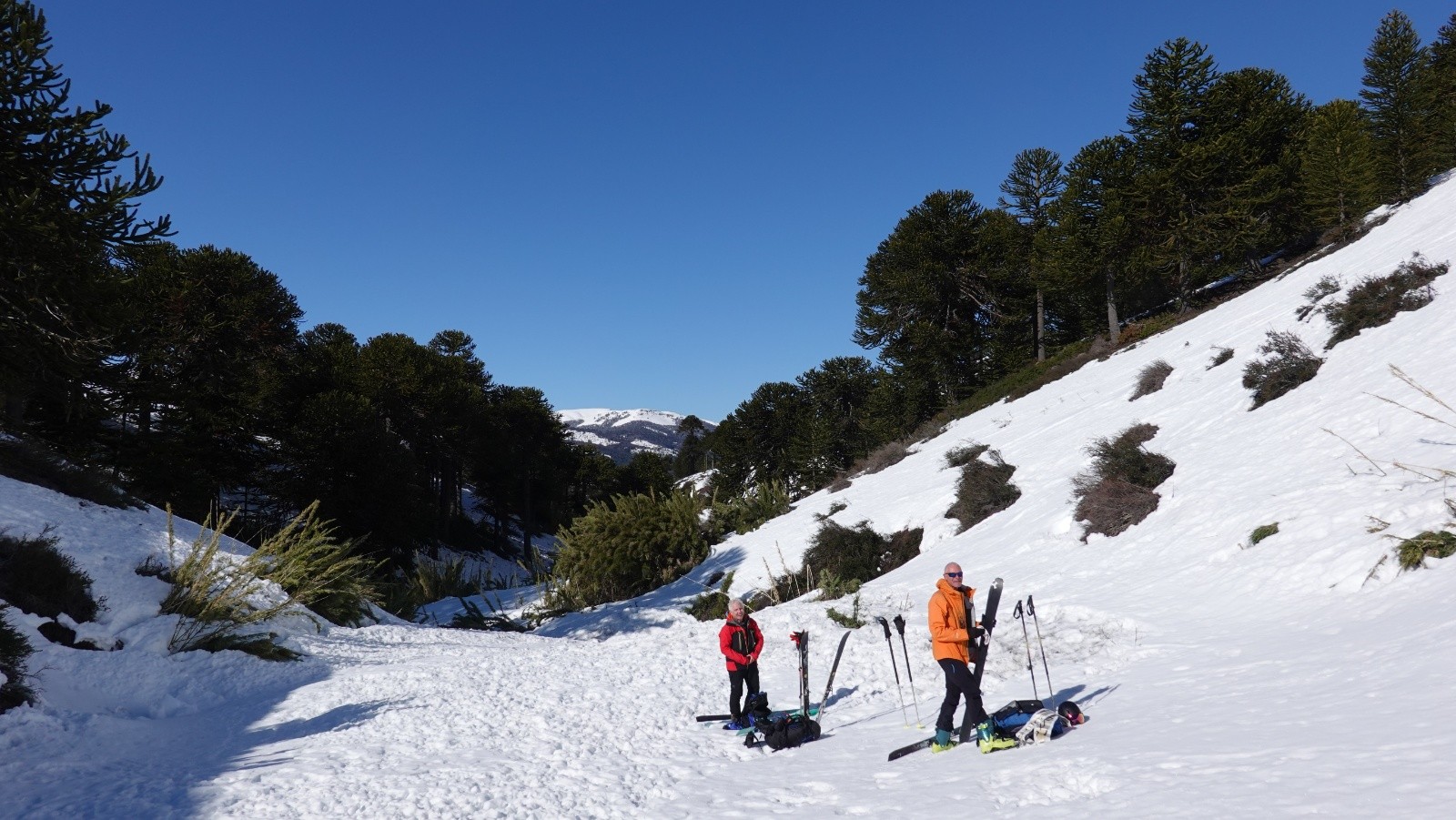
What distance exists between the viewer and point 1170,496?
1148cm

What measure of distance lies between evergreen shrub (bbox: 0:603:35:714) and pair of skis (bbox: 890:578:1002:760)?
646 cm

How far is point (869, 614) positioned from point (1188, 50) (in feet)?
96.8

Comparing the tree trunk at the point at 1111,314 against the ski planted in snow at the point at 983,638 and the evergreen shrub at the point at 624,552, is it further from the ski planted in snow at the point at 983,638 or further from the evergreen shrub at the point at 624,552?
A: the ski planted in snow at the point at 983,638

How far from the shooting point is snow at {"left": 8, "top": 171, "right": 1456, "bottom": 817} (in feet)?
14.5

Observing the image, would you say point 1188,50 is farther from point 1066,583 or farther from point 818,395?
point 1066,583

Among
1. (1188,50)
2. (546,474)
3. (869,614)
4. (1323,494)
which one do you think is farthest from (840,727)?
(546,474)

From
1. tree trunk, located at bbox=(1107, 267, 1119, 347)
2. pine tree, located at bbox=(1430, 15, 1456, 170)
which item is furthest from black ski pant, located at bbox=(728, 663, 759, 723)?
pine tree, located at bbox=(1430, 15, 1456, 170)

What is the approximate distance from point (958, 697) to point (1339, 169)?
101 ft

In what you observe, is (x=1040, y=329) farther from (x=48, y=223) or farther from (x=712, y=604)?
(x=48, y=223)

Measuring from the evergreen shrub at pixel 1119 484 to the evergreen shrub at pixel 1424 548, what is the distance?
4.99 metres

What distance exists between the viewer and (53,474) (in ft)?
38.7

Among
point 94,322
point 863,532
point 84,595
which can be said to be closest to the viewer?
point 84,595

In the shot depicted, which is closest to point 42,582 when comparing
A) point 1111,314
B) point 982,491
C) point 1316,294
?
point 982,491

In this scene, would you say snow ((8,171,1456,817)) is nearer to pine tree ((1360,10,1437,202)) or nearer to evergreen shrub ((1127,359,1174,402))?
evergreen shrub ((1127,359,1174,402))
